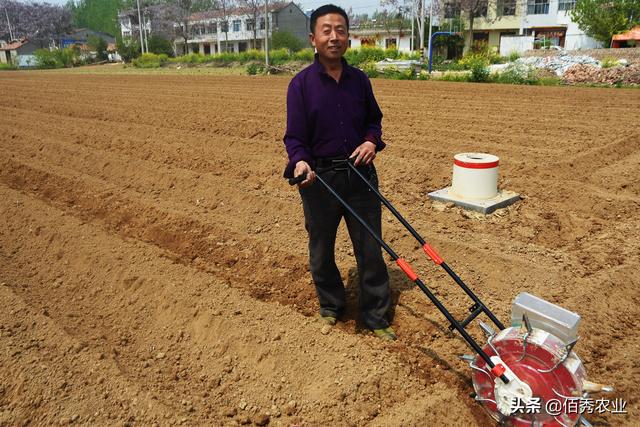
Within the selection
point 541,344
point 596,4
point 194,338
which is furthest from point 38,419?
point 596,4

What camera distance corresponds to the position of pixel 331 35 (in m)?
3.05

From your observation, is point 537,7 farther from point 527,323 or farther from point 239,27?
point 527,323

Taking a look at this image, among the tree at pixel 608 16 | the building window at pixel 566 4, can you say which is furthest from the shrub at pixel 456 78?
the building window at pixel 566 4

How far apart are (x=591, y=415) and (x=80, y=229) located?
16.7 ft

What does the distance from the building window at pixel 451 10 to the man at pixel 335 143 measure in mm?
56291

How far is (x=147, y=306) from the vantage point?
4.17 m

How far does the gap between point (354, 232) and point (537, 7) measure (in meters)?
53.0

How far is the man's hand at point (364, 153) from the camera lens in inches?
126

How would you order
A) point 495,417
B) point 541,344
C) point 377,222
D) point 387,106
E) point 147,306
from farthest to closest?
1. point 387,106
2. point 147,306
3. point 377,222
4. point 495,417
5. point 541,344

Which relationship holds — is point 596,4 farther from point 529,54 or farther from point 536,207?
point 536,207

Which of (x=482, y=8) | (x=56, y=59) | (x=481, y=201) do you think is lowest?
(x=481, y=201)

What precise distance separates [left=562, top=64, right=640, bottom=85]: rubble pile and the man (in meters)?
18.3

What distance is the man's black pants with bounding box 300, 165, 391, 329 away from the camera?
11.1ft

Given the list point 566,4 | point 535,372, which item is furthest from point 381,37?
point 535,372
